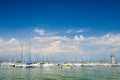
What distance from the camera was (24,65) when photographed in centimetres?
15612

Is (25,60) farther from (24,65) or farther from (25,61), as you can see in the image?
(24,65)

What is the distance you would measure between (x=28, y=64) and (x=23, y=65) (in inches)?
428

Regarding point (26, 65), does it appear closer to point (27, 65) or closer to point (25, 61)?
point (27, 65)

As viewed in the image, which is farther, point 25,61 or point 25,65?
point 25,61

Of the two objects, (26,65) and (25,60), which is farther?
(25,60)

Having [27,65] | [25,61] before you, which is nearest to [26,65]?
[27,65]

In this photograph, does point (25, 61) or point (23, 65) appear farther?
point (25, 61)

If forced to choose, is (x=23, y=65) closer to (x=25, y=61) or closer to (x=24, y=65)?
(x=24, y=65)

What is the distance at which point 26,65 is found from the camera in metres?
159

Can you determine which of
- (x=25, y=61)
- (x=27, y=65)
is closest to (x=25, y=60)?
(x=25, y=61)

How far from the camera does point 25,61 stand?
171125 millimetres

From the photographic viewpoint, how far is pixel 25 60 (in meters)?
171

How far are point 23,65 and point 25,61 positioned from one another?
Answer: 49.6ft

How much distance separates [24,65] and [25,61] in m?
15.2
